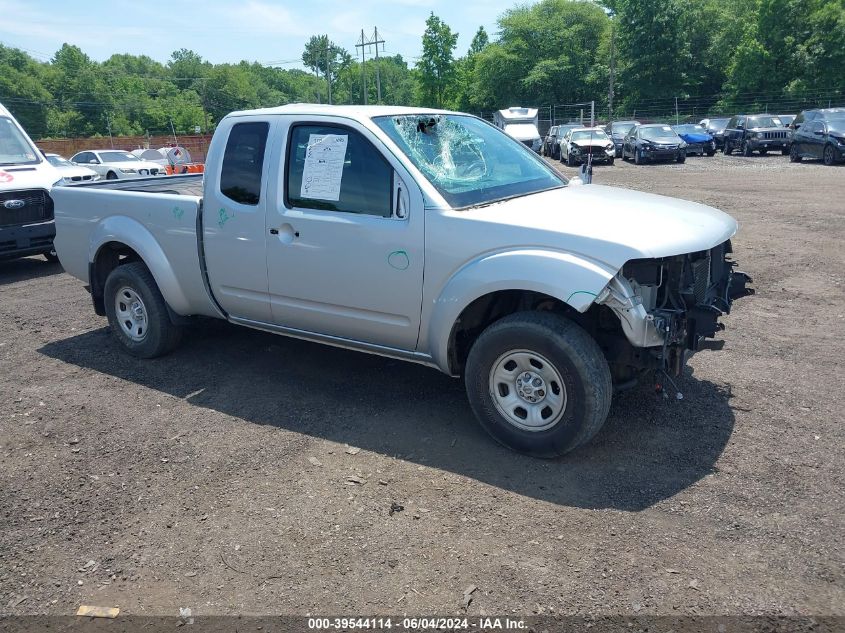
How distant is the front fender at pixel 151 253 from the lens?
553 centimetres

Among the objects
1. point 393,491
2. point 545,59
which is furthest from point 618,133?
point 545,59

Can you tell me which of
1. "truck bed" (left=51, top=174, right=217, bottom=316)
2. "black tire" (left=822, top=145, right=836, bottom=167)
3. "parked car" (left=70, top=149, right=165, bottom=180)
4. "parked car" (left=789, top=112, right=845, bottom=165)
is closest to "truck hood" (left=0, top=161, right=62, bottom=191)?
"truck bed" (left=51, top=174, right=217, bottom=316)

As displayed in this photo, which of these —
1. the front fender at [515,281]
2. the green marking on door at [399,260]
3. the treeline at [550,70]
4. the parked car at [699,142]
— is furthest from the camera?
the treeline at [550,70]

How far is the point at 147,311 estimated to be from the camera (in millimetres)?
5789

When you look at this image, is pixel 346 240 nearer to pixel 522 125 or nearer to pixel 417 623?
pixel 417 623

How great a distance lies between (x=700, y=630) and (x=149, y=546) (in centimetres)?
251

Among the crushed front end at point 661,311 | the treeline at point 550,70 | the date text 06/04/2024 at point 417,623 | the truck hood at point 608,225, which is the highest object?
the treeline at point 550,70

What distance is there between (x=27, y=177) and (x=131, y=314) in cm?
513

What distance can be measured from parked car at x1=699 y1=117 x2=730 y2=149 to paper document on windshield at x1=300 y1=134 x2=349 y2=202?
104ft

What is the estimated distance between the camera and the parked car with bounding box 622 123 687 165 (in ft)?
91.5

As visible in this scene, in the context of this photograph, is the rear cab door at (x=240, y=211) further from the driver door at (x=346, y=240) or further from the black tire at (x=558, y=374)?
the black tire at (x=558, y=374)

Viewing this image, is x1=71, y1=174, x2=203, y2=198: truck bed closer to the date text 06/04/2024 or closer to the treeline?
the date text 06/04/2024

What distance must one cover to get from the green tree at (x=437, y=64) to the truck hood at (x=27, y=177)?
76135 millimetres

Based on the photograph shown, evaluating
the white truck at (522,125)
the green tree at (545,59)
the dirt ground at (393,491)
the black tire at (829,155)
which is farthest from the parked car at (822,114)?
the green tree at (545,59)
